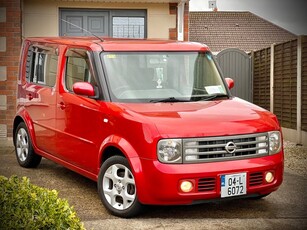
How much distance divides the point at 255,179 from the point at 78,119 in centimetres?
215

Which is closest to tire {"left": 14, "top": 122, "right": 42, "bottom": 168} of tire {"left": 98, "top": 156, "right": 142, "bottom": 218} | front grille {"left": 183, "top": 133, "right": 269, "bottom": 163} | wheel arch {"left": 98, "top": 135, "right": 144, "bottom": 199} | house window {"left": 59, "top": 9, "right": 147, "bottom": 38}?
wheel arch {"left": 98, "top": 135, "right": 144, "bottom": 199}

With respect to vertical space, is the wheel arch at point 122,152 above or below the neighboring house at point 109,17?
below

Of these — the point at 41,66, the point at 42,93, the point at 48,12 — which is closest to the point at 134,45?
the point at 42,93

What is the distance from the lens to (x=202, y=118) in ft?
18.3

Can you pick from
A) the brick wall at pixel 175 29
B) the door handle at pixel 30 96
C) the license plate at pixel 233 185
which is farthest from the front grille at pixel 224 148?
the brick wall at pixel 175 29

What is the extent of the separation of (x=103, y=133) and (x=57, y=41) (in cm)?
203

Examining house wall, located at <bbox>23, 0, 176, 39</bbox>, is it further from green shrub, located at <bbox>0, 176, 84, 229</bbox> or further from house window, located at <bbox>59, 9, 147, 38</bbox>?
green shrub, located at <bbox>0, 176, 84, 229</bbox>

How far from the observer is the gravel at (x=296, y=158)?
350 inches

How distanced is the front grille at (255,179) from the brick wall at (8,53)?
7250 millimetres

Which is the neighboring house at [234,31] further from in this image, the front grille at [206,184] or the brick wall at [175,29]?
the front grille at [206,184]

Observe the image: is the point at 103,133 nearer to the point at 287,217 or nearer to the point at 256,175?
the point at 256,175

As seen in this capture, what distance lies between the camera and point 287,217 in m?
5.80

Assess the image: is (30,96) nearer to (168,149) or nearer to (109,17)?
(168,149)

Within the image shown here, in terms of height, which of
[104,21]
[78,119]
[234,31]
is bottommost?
[78,119]
